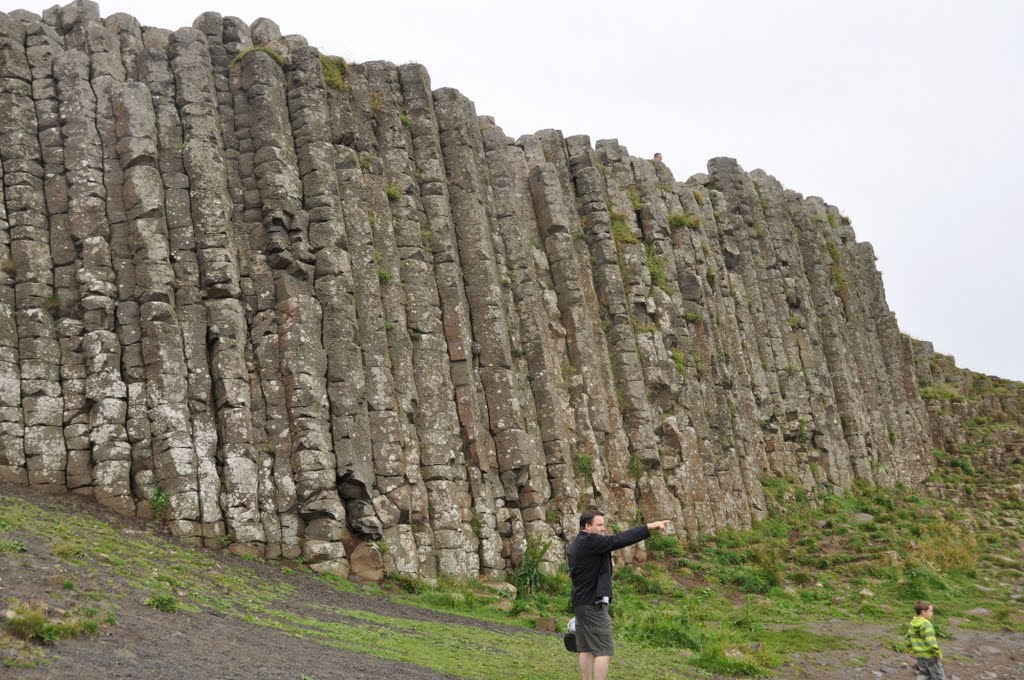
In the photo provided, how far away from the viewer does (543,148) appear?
37031mm

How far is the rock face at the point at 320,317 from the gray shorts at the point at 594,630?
10.8 meters

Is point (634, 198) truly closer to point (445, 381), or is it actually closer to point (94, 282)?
point (445, 381)

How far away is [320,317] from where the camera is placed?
971 inches

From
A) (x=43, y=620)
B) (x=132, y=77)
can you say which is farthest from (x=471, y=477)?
(x=43, y=620)

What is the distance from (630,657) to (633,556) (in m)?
11.8

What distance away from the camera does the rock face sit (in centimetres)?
2205

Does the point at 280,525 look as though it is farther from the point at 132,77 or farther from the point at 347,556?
the point at 132,77

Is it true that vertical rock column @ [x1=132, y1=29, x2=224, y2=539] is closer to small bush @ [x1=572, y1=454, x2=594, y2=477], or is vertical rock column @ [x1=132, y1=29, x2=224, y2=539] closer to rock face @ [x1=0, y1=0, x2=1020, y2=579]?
rock face @ [x1=0, y1=0, x2=1020, y2=579]

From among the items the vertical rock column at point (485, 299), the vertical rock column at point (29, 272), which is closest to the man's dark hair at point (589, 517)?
the vertical rock column at point (29, 272)

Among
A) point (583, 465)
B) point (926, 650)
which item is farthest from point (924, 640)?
point (583, 465)

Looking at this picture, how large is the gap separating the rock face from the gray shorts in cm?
1079

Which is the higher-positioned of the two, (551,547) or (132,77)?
(132,77)

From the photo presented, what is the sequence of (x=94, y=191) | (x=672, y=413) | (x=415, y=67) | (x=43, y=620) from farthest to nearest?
1. (x=672, y=413)
2. (x=415, y=67)
3. (x=94, y=191)
4. (x=43, y=620)

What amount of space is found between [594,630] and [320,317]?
46.6ft
